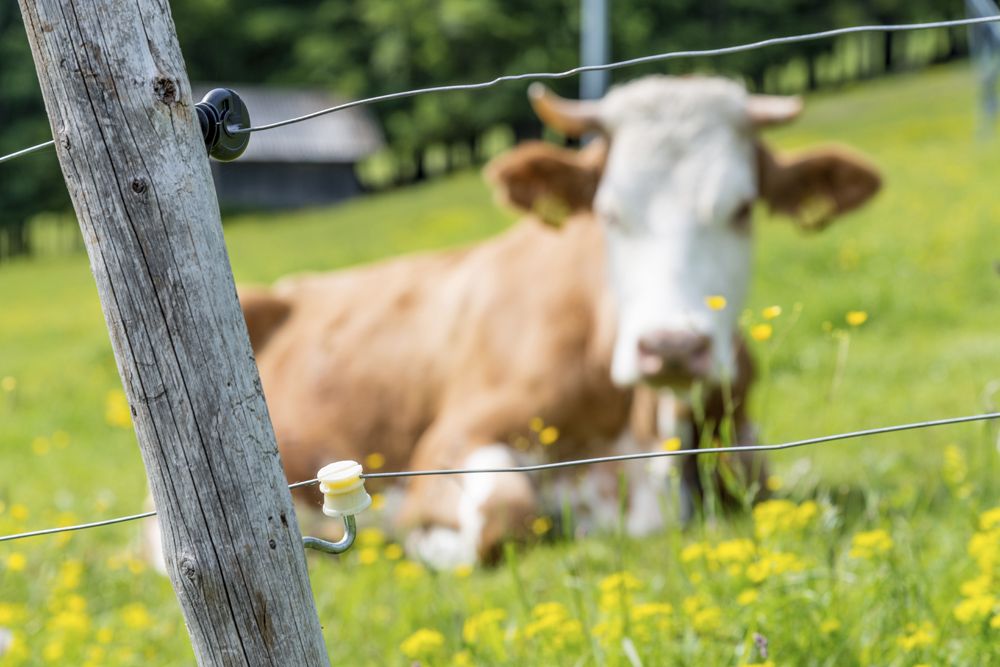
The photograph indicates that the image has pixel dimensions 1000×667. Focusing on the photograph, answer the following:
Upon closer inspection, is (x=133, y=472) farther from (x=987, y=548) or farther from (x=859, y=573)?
(x=987, y=548)

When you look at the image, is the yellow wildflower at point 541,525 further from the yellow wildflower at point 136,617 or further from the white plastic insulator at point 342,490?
the white plastic insulator at point 342,490

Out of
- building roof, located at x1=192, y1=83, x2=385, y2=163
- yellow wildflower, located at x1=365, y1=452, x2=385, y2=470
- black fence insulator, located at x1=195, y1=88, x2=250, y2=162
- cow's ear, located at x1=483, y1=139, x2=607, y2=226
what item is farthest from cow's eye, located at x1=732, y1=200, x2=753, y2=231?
building roof, located at x1=192, y1=83, x2=385, y2=163

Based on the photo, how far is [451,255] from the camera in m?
5.40

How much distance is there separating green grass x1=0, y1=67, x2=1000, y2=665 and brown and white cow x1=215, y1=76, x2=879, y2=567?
1.17 ft

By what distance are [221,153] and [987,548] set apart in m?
1.72

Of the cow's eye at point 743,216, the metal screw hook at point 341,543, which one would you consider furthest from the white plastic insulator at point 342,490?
the cow's eye at point 743,216

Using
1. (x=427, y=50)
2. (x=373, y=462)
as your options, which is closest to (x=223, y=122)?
(x=373, y=462)

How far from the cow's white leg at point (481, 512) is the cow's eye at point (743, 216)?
1.20 metres

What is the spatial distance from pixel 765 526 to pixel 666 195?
186 cm

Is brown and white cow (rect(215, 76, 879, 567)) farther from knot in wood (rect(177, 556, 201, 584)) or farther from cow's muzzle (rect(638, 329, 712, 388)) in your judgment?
knot in wood (rect(177, 556, 201, 584))

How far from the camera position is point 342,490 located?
179 cm

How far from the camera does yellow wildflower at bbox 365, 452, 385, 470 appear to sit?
452 cm

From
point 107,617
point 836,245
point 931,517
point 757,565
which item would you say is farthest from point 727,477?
point 836,245

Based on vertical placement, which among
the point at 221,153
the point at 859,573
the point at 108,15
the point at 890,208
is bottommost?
the point at 890,208
